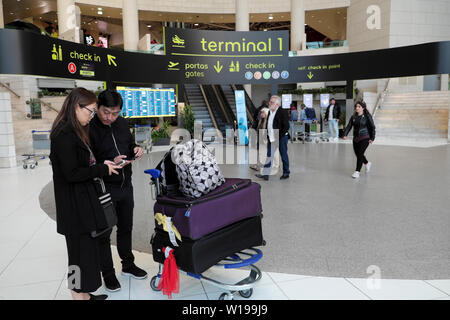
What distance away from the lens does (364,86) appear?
2042 centimetres

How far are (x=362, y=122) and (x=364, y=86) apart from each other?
15178 mm

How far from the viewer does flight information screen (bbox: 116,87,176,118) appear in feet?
40.5

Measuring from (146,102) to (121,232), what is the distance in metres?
10.6

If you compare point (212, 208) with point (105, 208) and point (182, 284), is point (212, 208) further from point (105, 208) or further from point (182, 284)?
point (182, 284)

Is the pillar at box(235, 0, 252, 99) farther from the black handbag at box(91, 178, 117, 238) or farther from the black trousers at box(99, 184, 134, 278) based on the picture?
the black handbag at box(91, 178, 117, 238)

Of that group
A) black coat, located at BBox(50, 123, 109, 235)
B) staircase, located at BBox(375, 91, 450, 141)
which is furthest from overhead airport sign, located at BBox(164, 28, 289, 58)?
black coat, located at BBox(50, 123, 109, 235)

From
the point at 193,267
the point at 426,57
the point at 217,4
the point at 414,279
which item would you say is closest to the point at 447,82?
the point at 426,57

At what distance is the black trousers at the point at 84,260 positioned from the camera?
2.14m

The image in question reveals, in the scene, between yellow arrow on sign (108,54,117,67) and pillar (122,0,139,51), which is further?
pillar (122,0,139,51)

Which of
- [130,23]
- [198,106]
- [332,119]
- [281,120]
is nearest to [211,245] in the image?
[281,120]

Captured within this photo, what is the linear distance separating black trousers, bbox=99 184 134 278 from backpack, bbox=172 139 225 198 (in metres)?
0.51

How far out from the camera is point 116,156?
8.14 feet
